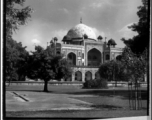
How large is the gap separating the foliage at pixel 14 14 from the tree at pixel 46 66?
3719 mm

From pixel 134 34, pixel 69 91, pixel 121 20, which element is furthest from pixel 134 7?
pixel 69 91

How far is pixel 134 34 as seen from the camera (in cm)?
975

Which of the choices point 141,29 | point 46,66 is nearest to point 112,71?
point 141,29

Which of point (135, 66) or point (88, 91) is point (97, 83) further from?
point (135, 66)

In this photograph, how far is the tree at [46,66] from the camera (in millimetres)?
12266

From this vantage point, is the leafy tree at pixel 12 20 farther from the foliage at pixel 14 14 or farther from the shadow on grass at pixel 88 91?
the shadow on grass at pixel 88 91

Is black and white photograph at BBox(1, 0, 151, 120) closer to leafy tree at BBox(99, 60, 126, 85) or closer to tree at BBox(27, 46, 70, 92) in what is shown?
leafy tree at BBox(99, 60, 126, 85)

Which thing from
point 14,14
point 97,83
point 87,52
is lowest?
point 97,83

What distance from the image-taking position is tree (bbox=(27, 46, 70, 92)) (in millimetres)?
12266

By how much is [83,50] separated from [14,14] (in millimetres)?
4487

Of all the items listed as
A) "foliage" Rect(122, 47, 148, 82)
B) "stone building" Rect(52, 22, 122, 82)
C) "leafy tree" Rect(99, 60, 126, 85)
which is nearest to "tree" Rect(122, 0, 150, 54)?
"foliage" Rect(122, 47, 148, 82)

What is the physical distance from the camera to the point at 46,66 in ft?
44.4

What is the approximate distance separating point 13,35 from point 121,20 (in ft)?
12.4

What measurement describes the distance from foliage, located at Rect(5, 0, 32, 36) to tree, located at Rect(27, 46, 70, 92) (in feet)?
12.2
